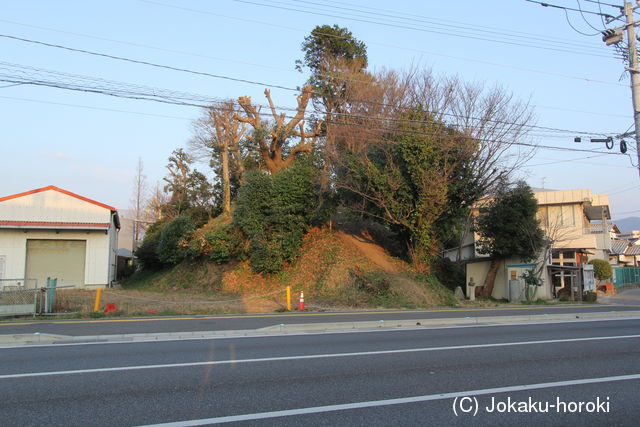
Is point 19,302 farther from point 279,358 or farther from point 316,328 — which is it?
point 279,358

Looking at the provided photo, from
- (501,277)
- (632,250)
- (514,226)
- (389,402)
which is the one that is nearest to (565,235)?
(501,277)

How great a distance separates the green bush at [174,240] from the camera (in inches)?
1265

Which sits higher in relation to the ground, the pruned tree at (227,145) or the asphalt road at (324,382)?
the pruned tree at (227,145)

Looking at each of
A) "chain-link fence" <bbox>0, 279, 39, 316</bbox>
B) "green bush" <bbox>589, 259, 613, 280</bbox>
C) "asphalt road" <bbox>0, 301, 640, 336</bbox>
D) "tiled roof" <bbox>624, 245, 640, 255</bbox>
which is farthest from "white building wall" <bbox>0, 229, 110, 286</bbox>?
"tiled roof" <bbox>624, 245, 640, 255</bbox>

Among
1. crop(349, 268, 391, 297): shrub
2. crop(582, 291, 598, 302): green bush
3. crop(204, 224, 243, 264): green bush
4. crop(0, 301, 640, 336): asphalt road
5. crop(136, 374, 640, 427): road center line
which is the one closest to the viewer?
crop(136, 374, 640, 427): road center line

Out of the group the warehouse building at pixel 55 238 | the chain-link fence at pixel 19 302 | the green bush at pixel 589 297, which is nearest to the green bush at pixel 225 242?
the warehouse building at pixel 55 238

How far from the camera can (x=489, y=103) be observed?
2480 cm

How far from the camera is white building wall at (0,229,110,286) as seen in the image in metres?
26.0

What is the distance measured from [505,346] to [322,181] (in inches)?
696

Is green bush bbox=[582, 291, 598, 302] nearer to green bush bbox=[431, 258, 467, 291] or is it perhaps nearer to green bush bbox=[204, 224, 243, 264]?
green bush bbox=[431, 258, 467, 291]

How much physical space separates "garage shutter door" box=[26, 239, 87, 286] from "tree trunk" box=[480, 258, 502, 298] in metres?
24.3

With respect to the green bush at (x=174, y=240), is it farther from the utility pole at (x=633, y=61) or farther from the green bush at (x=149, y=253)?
the utility pole at (x=633, y=61)

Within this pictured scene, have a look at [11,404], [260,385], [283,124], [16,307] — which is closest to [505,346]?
[260,385]

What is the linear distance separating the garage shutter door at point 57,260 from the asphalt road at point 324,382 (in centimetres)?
1885
